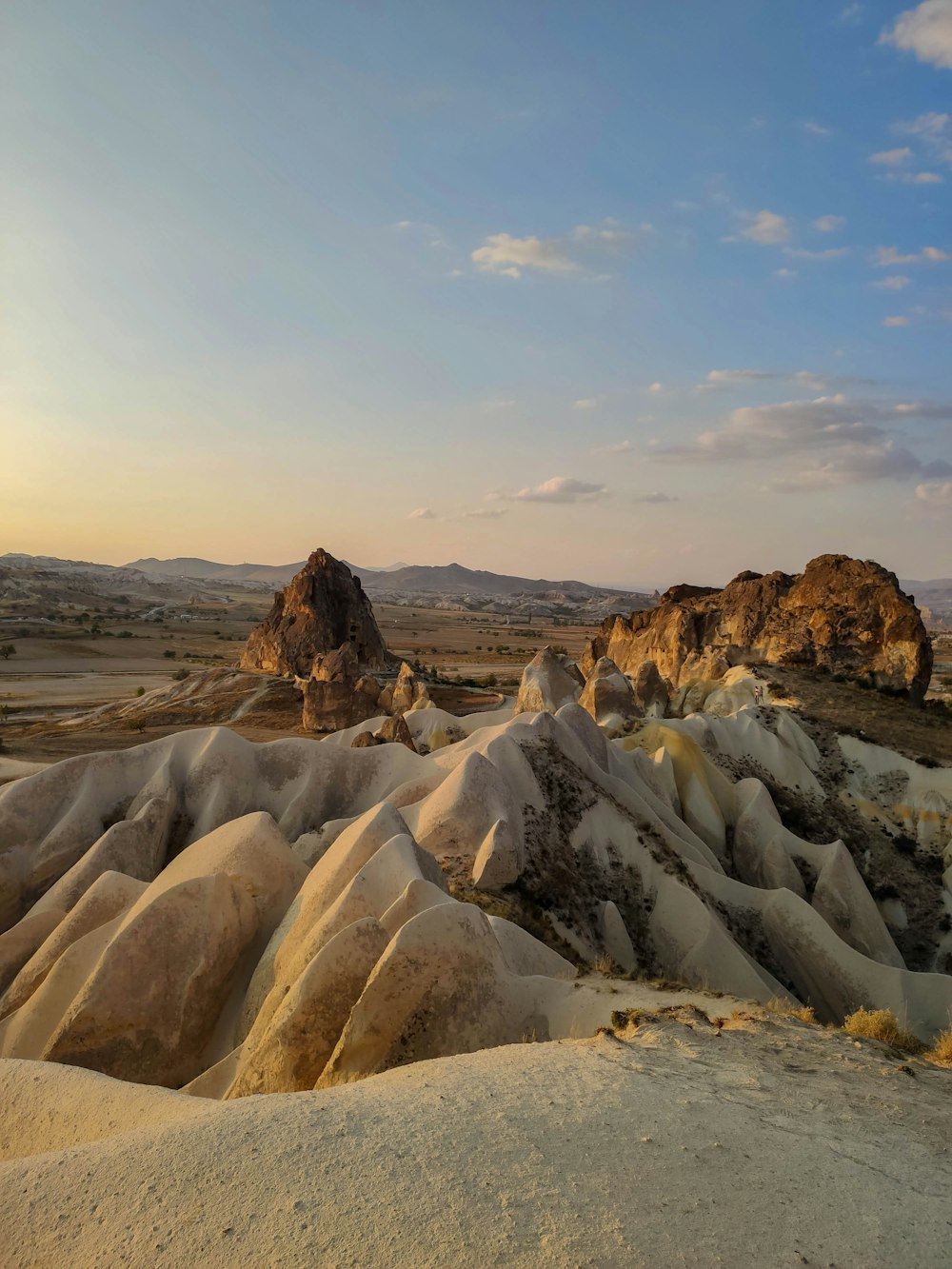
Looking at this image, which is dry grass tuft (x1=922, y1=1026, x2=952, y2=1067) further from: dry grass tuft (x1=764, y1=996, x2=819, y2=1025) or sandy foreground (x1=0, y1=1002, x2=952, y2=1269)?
sandy foreground (x1=0, y1=1002, x2=952, y2=1269)

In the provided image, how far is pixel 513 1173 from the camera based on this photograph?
5105 millimetres

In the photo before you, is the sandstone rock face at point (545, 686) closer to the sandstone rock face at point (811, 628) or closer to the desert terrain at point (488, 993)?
the desert terrain at point (488, 993)

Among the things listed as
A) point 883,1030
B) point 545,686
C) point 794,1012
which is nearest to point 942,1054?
point 883,1030

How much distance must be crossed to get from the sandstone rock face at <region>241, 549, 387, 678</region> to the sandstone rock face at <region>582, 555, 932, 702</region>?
2038 centimetres

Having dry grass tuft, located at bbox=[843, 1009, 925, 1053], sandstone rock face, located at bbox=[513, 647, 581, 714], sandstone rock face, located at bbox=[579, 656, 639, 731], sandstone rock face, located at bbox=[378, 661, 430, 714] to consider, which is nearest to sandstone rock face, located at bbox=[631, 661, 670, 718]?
sandstone rock face, located at bbox=[513, 647, 581, 714]

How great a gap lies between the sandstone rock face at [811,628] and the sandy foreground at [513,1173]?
3413 cm

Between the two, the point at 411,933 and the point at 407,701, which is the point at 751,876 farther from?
the point at 407,701

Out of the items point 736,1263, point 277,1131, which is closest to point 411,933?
point 277,1131

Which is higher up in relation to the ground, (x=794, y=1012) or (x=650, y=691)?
(x=650, y=691)

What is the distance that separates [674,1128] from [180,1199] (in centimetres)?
351

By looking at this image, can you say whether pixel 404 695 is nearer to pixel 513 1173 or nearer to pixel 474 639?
pixel 513 1173

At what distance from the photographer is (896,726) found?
32.6m

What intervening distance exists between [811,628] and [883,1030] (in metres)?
33.9

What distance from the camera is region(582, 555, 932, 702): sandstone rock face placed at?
3715 centimetres
